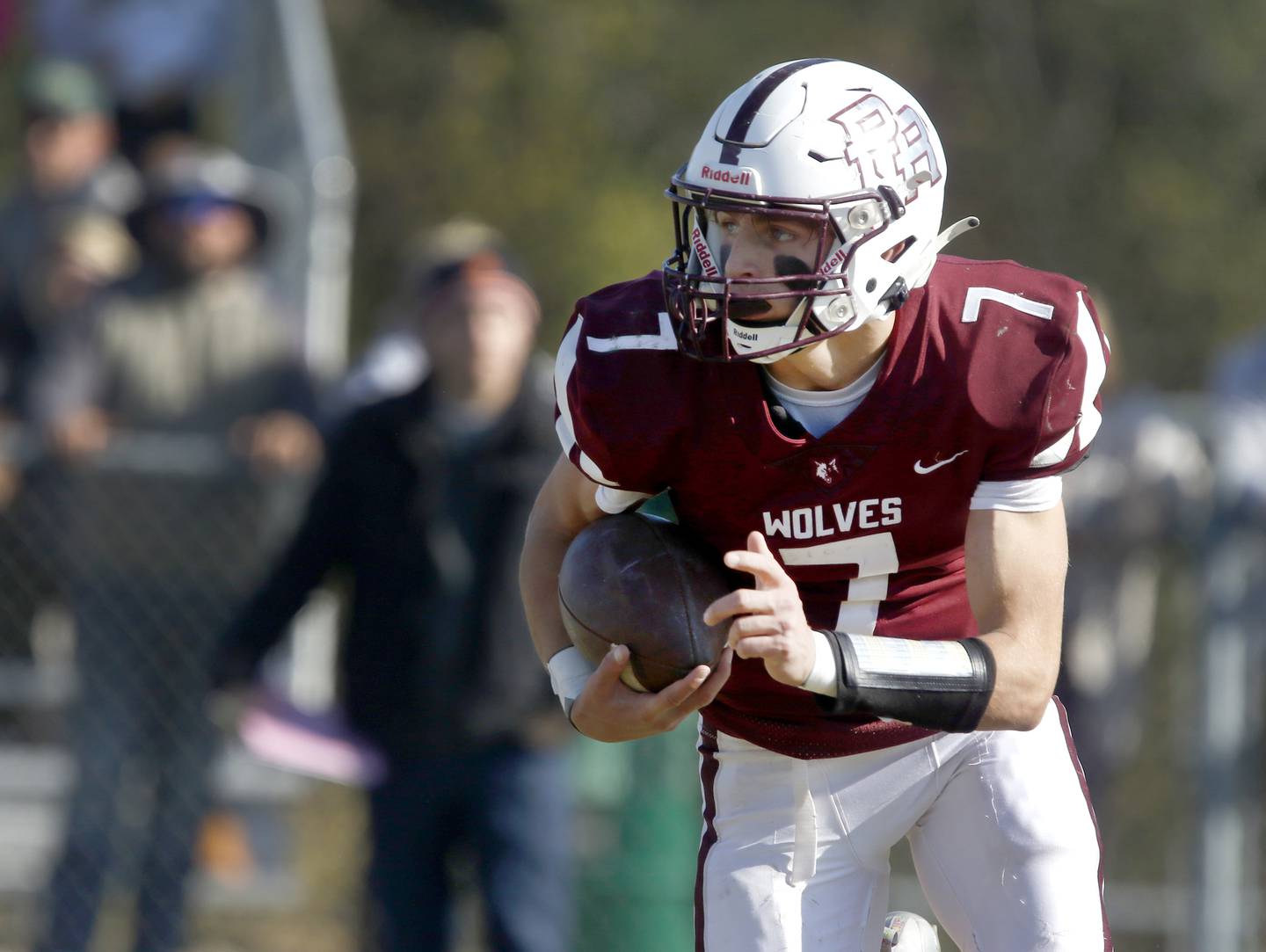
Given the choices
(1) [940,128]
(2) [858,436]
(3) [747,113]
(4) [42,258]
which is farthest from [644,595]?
(1) [940,128]

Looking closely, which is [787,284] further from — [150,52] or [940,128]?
[940,128]

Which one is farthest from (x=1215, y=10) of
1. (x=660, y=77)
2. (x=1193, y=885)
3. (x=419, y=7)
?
(x=1193, y=885)

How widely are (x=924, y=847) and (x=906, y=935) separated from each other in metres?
0.17

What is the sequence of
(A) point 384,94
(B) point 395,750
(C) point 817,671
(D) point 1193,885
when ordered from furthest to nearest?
(A) point 384,94
(D) point 1193,885
(B) point 395,750
(C) point 817,671

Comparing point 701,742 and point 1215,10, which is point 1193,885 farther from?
point 1215,10

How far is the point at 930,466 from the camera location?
311 cm

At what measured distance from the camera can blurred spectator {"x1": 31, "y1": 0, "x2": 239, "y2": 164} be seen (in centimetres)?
804

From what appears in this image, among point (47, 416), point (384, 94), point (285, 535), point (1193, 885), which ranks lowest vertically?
point (1193, 885)

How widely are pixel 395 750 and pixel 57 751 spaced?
2.11m

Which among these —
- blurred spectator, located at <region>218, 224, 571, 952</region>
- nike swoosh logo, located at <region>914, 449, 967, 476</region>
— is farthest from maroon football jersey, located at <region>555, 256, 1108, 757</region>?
blurred spectator, located at <region>218, 224, 571, 952</region>

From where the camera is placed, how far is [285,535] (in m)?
5.92

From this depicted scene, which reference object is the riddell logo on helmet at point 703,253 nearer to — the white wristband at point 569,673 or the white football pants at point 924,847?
the white wristband at point 569,673

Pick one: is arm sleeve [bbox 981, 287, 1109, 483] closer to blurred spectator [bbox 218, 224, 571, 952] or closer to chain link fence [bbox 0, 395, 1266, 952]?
blurred spectator [bbox 218, 224, 571, 952]

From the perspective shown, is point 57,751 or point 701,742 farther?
point 57,751
